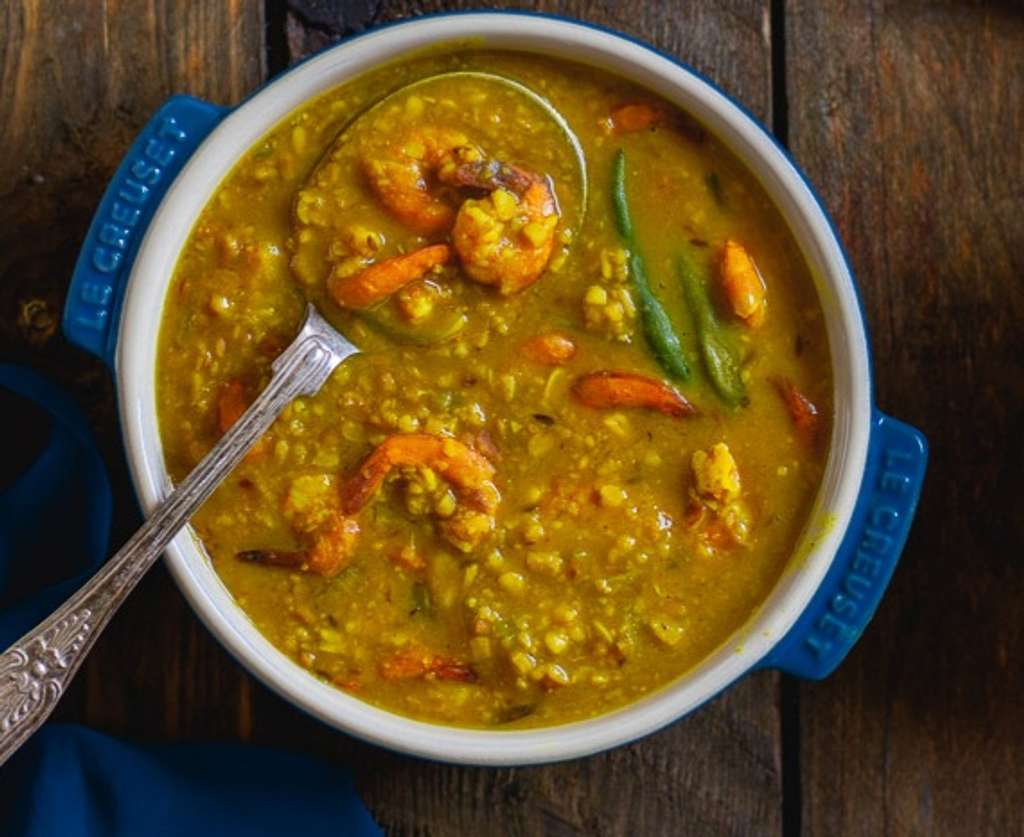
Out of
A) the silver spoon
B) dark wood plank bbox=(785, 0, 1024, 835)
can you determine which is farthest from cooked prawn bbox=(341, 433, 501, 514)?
dark wood plank bbox=(785, 0, 1024, 835)

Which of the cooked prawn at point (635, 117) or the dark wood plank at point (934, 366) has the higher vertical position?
the cooked prawn at point (635, 117)

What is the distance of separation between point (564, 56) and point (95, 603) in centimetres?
100

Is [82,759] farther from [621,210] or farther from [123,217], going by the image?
[621,210]

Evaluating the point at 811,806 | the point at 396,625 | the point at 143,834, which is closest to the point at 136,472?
the point at 396,625

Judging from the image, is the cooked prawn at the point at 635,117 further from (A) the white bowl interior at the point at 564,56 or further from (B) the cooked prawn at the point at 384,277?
(B) the cooked prawn at the point at 384,277

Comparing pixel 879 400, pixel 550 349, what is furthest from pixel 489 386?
pixel 879 400

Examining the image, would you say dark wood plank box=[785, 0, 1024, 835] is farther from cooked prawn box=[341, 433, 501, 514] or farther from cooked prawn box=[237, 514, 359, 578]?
cooked prawn box=[237, 514, 359, 578]

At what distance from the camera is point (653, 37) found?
2412mm

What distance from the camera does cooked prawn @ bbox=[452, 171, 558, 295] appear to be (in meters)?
2.05

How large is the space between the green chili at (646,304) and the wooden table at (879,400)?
1.32 feet

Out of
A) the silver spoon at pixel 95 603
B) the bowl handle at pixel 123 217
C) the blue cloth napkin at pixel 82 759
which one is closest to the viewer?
the silver spoon at pixel 95 603

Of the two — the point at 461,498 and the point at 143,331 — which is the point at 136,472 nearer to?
the point at 143,331

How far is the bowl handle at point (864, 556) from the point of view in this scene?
2170mm

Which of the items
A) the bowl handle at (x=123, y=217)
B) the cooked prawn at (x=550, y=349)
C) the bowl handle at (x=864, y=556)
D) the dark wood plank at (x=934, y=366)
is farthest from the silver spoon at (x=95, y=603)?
the dark wood plank at (x=934, y=366)
